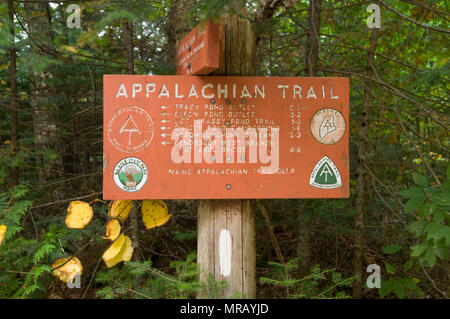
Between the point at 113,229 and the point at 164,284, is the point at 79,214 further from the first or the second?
the point at 164,284

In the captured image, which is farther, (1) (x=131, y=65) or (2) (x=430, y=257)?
(1) (x=131, y=65)

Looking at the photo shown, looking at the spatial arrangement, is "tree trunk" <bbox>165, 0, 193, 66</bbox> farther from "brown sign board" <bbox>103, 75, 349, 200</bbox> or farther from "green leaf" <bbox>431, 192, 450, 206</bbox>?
"green leaf" <bbox>431, 192, 450, 206</bbox>

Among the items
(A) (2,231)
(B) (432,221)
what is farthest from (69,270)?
(B) (432,221)

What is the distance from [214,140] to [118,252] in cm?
119

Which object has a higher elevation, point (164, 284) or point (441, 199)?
point (441, 199)

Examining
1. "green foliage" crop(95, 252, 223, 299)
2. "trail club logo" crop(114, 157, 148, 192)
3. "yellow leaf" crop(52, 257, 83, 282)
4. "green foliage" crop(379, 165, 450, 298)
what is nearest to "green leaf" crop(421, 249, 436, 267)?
"green foliage" crop(379, 165, 450, 298)

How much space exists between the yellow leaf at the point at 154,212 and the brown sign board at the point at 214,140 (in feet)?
1.25

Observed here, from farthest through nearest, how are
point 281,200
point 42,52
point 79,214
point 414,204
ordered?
1. point 281,200
2. point 42,52
3. point 79,214
4. point 414,204

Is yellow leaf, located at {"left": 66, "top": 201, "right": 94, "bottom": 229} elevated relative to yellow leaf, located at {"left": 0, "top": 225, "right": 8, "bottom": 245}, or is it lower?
elevated

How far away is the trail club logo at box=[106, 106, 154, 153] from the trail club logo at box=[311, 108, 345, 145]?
1.18m

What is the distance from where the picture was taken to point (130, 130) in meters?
2.47
